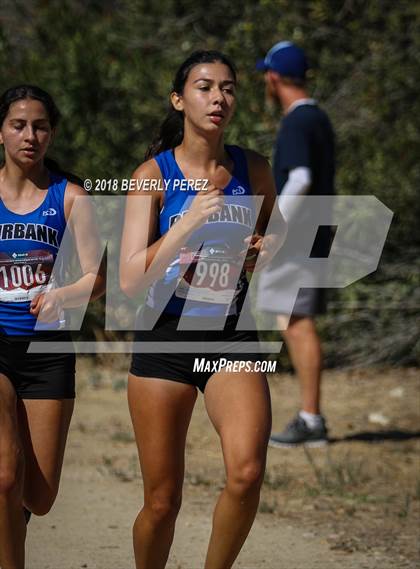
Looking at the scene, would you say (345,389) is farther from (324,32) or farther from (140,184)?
(140,184)

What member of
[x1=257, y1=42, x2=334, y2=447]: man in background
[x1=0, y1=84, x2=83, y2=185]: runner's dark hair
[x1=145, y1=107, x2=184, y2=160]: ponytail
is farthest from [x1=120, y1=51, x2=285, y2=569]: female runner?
[x1=257, y1=42, x2=334, y2=447]: man in background

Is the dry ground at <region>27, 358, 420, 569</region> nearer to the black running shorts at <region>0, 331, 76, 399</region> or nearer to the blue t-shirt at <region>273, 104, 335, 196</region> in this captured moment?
the black running shorts at <region>0, 331, 76, 399</region>

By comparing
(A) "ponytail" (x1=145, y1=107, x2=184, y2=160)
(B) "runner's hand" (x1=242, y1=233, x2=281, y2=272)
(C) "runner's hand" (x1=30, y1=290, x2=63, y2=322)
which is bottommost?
(C) "runner's hand" (x1=30, y1=290, x2=63, y2=322)

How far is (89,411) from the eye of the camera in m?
8.38

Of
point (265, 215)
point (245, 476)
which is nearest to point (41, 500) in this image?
point (245, 476)

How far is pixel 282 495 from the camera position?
250 inches

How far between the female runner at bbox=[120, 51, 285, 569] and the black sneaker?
299 centimetres

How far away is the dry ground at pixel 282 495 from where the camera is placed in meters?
5.29

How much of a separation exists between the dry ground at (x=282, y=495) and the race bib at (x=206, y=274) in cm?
142

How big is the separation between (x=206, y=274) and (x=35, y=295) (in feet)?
2.01

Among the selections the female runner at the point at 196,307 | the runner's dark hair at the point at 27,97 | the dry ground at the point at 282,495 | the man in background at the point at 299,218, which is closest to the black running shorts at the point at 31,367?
the female runner at the point at 196,307

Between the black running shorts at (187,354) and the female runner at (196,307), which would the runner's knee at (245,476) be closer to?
the female runner at (196,307)

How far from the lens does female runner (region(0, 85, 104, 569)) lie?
4266mm

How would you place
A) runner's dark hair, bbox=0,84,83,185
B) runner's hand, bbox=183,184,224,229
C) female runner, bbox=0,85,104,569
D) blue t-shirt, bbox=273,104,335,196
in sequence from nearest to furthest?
runner's hand, bbox=183,184,224,229 → female runner, bbox=0,85,104,569 → runner's dark hair, bbox=0,84,83,185 → blue t-shirt, bbox=273,104,335,196
